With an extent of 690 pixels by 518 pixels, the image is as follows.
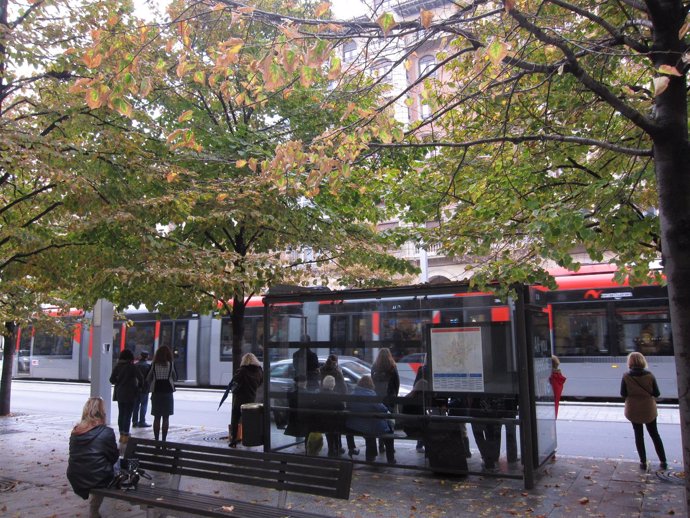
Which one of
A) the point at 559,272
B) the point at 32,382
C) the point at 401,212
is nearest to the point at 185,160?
the point at 401,212

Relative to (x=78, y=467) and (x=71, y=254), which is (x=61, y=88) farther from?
(x=78, y=467)

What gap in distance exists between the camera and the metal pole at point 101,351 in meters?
11.4

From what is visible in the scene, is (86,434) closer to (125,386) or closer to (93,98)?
(93,98)

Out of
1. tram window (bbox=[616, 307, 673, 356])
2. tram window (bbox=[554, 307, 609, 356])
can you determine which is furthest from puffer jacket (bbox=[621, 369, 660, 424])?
tram window (bbox=[554, 307, 609, 356])

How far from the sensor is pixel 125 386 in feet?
36.9

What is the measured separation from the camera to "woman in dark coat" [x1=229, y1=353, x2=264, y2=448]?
35.9 feet

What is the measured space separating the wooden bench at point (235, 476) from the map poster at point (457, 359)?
299cm

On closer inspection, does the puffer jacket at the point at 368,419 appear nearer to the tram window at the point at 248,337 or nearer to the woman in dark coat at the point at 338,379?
the woman in dark coat at the point at 338,379

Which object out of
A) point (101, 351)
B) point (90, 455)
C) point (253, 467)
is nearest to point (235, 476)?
point (253, 467)

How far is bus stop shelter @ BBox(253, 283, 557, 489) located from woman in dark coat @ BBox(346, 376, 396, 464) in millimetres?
29

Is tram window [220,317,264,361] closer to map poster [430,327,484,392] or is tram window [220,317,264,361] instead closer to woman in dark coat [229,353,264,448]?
woman in dark coat [229,353,264,448]

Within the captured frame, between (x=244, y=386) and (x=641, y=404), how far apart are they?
6.61 metres

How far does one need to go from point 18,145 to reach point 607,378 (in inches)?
600

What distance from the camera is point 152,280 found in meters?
8.31
